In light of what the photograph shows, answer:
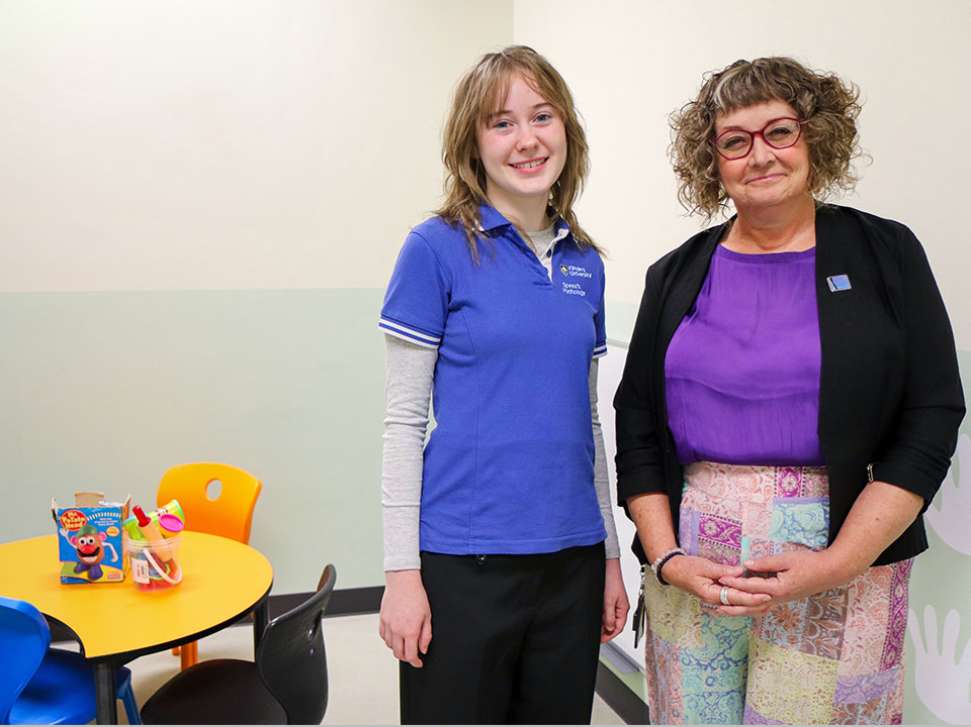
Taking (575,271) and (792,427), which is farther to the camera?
(575,271)

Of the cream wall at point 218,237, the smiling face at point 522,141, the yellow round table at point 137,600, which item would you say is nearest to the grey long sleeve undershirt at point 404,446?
the smiling face at point 522,141

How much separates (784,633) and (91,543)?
172cm

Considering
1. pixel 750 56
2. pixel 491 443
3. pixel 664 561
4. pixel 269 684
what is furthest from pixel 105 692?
pixel 750 56

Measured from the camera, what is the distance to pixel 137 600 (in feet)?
7.04

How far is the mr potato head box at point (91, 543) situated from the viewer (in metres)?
2.23

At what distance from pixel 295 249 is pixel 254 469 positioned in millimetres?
888

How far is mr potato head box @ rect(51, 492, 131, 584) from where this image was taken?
2.23 meters

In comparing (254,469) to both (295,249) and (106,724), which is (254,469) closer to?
(295,249)

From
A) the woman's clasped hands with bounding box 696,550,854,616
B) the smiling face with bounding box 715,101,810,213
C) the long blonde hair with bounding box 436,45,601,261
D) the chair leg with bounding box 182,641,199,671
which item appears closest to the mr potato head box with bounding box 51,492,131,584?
the chair leg with bounding box 182,641,199,671

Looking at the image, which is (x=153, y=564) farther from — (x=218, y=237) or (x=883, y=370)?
(x=883, y=370)

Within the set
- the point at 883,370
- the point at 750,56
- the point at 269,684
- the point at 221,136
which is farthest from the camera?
the point at 221,136

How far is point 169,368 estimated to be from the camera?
11.1 ft

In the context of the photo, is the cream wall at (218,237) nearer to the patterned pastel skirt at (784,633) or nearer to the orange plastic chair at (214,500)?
the orange plastic chair at (214,500)

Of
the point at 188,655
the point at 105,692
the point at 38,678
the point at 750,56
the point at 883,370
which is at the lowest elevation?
the point at 188,655
